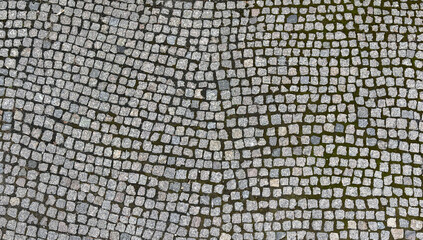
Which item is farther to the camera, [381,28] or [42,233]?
[381,28]

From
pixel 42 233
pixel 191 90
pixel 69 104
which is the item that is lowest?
pixel 42 233

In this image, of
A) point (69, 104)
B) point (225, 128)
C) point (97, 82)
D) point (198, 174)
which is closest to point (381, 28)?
point (225, 128)

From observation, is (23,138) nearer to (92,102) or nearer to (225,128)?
(92,102)

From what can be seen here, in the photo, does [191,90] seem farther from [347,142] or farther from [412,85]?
[412,85]

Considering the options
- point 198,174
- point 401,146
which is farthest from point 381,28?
point 198,174

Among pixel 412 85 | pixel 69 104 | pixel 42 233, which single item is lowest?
pixel 42 233

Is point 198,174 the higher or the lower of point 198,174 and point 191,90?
the lower
